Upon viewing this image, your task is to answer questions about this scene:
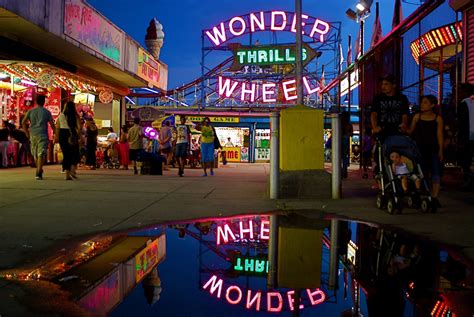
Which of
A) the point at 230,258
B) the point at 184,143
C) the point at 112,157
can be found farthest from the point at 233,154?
the point at 230,258

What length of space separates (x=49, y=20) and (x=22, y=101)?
595cm

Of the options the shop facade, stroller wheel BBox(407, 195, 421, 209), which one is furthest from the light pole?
the shop facade

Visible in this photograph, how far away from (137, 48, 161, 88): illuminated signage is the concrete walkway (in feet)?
38.7

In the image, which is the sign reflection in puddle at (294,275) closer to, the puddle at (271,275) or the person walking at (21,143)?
the puddle at (271,275)

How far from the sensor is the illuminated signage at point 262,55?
1116 inches

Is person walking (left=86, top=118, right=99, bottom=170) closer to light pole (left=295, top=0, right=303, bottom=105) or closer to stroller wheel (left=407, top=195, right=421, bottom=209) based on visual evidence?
light pole (left=295, top=0, right=303, bottom=105)

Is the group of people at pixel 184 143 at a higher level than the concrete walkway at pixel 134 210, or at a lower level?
higher

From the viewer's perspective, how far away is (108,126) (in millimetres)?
24516

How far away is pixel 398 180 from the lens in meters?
6.53

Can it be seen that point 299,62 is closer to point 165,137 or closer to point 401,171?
point 401,171

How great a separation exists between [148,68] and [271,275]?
19.5m

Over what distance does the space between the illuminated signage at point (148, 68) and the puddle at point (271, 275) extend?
16.3 m

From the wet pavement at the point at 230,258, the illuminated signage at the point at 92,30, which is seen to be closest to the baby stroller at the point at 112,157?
the illuminated signage at the point at 92,30

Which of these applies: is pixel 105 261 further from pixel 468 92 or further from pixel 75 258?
pixel 468 92
